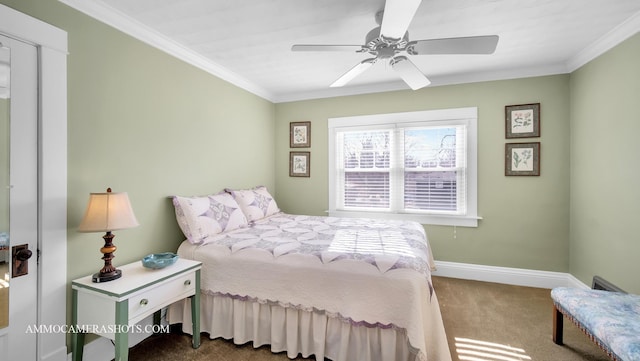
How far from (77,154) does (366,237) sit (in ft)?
7.33

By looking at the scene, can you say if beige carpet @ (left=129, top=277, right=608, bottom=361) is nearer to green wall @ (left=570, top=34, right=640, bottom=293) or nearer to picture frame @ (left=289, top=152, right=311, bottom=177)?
green wall @ (left=570, top=34, right=640, bottom=293)

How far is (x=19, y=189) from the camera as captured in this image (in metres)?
1.54

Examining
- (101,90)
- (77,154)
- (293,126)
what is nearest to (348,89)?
(293,126)

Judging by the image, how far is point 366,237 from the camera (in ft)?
7.85

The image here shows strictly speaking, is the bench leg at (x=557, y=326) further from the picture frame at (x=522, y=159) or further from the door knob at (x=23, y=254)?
the door knob at (x=23, y=254)

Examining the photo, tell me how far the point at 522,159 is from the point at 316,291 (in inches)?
117

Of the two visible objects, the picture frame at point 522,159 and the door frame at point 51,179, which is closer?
the door frame at point 51,179

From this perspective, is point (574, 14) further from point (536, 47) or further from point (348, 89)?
point (348, 89)

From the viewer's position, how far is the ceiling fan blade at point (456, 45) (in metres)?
1.75

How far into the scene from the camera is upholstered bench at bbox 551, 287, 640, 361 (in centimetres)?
139

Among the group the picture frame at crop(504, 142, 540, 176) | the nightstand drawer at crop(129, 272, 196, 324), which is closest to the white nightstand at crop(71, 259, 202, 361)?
the nightstand drawer at crop(129, 272, 196, 324)

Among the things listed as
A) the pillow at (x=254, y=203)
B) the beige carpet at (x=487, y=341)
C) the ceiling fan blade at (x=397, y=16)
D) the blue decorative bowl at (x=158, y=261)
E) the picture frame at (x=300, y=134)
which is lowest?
the beige carpet at (x=487, y=341)

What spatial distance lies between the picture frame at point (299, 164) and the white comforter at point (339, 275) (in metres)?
1.75

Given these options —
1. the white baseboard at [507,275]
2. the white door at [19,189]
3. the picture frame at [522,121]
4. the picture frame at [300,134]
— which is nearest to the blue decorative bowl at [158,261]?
the white door at [19,189]
